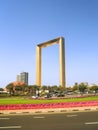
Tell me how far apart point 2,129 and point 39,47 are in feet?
397

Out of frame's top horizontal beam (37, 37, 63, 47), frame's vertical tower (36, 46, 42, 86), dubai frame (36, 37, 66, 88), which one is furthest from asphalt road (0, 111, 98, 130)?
frame's vertical tower (36, 46, 42, 86)

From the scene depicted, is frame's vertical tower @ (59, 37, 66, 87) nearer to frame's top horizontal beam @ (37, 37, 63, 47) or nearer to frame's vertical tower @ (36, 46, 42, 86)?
frame's top horizontal beam @ (37, 37, 63, 47)

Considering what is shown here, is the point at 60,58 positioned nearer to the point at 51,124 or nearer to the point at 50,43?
the point at 50,43

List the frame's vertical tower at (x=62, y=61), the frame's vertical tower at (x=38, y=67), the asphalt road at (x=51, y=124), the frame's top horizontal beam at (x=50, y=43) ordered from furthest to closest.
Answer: the frame's vertical tower at (x=38, y=67)
the frame's top horizontal beam at (x=50, y=43)
the frame's vertical tower at (x=62, y=61)
the asphalt road at (x=51, y=124)

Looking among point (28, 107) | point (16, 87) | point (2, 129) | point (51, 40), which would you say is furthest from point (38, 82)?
point (2, 129)

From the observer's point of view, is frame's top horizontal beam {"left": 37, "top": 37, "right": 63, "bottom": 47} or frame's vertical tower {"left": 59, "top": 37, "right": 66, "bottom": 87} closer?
frame's vertical tower {"left": 59, "top": 37, "right": 66, "bottom": 87}

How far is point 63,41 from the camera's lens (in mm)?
120062

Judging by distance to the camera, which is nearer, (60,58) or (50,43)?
(60,58)

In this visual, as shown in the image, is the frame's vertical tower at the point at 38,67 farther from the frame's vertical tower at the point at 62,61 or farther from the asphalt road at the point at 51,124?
the asphalt road at the point at 51,124

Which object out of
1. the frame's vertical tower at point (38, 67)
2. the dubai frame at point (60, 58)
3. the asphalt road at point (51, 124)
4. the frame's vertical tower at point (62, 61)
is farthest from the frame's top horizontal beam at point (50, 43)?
the asphalt road at point (51, 124)

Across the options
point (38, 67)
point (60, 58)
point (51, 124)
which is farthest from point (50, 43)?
point (51, 124)

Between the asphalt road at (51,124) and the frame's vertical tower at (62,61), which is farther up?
the frame's vertical tower at (62,61)

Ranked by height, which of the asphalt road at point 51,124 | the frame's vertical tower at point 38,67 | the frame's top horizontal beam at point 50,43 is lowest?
the asphalt road at point 51,124

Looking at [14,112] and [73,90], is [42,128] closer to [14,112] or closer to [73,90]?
[14,112]
